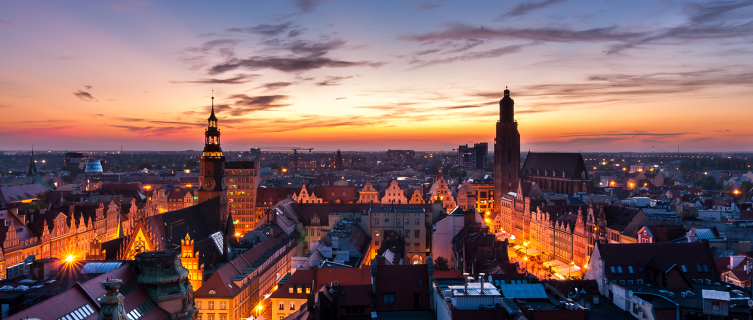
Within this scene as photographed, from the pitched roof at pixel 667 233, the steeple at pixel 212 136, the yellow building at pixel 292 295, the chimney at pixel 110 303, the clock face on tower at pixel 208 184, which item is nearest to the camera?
the chimney at pixel 110 303

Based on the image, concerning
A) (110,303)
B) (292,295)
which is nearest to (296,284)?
(292,295)

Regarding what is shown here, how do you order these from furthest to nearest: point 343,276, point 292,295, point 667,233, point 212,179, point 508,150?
point 508,150
point 212,179
point 667,233
point 292,295
point 343,276

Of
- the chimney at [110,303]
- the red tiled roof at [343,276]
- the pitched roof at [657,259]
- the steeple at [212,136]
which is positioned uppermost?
the steeple at [212,136]

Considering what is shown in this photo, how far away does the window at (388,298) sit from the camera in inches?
1545

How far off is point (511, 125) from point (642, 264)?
3384 inches

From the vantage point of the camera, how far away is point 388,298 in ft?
129

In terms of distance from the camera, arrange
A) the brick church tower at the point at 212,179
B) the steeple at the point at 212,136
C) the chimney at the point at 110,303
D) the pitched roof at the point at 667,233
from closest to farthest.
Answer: the chimney at the point at 110,303 < the pitched roof at the point at 667,233 < the brick church tower at the point at 212,179 < the steeple at the point at 212,136

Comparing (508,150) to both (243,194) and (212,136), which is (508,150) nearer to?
(243,194)

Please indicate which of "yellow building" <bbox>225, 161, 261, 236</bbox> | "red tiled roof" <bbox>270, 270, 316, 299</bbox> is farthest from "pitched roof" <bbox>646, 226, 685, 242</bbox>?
"yellow building" <bbox>225, 161, 261, 236</bbox>

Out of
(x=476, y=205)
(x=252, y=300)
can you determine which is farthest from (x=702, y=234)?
(x=476, y=205)

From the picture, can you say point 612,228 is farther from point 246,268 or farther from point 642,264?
point 246,268

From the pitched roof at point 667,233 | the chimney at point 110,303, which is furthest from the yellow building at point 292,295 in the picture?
the pitched roof at point 667,233

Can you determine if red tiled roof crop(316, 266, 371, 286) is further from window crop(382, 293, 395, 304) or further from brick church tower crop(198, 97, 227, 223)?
brick church tower crop(198, 97, 227, 223)

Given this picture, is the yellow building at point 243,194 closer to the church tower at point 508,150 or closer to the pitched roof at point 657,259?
the church tower at point 508,150
